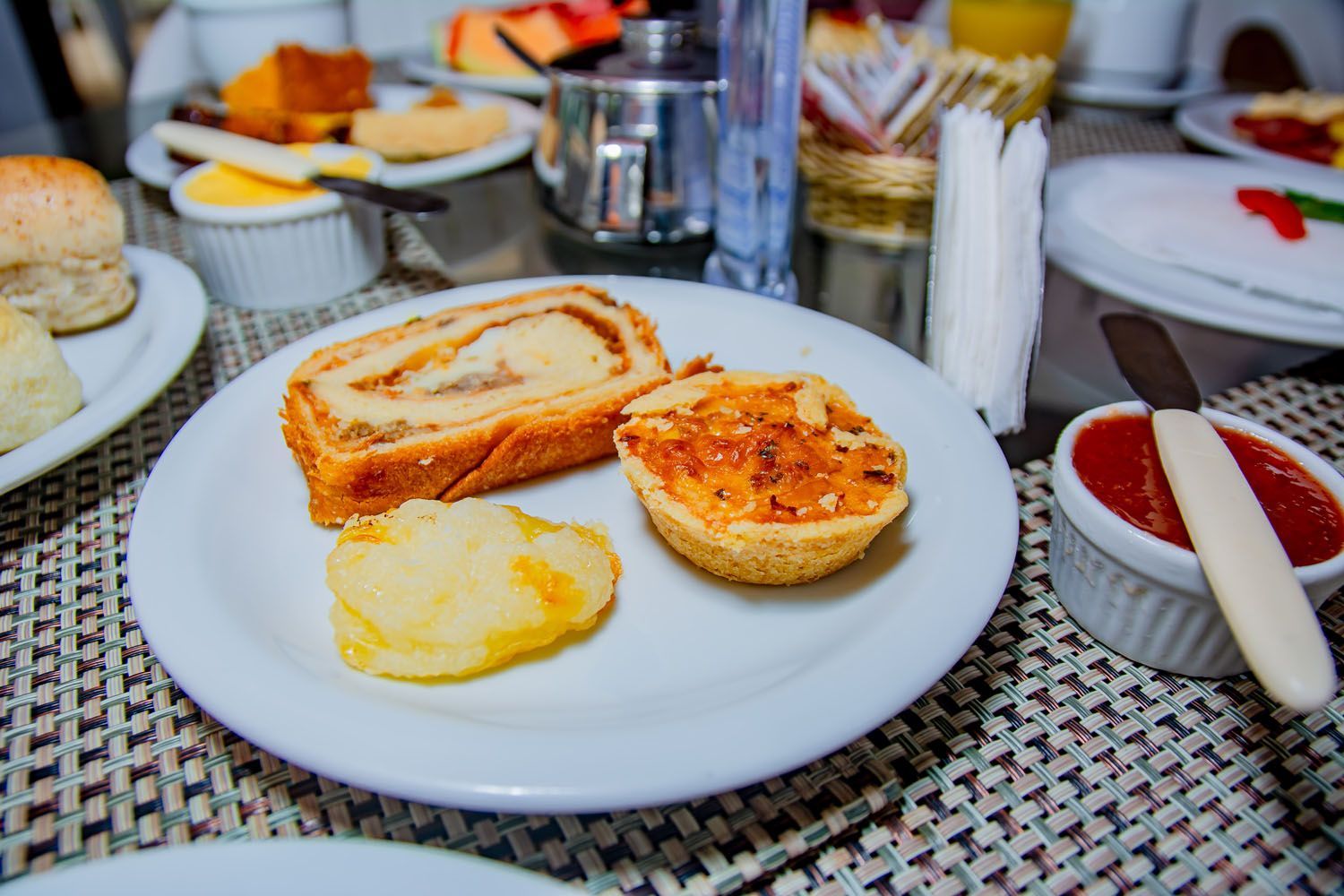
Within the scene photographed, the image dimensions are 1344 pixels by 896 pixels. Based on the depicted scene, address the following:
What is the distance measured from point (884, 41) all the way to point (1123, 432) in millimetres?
1618

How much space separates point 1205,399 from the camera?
1498mm

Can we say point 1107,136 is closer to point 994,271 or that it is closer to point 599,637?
point 994,271

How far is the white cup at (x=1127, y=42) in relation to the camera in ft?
9.11

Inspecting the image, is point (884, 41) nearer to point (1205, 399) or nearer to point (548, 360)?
point (1205, 399)

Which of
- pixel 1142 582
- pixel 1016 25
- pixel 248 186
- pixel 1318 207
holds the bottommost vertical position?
pixel 1142 582

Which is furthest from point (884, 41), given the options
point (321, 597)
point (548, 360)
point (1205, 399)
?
point (321, 597)

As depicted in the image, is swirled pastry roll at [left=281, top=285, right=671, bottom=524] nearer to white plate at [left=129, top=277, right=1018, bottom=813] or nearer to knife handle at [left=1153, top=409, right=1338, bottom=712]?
white plate at [left=129, top=277, right=1018, bottom=813]

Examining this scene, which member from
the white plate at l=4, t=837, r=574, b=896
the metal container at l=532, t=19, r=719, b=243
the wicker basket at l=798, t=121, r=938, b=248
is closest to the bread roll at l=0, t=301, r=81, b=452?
the white plate at l=4, t=837, r=574, b=896

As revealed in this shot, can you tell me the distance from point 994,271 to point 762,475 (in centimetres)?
59

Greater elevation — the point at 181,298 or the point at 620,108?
the point at 620,108

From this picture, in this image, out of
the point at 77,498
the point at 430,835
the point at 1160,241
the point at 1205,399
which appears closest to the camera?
the point at 430,835

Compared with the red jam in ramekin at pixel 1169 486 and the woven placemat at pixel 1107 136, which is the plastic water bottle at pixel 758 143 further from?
the woven placemat at pixel 1107 136

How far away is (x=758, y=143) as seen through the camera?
5.33 ft

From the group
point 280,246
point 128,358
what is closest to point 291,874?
point 128,358
